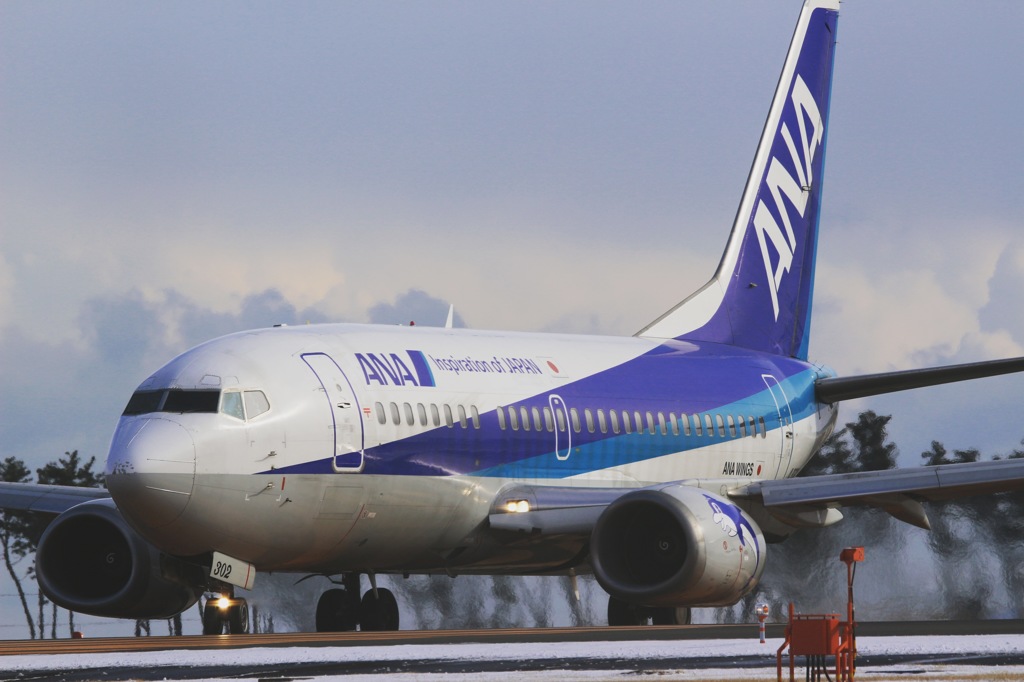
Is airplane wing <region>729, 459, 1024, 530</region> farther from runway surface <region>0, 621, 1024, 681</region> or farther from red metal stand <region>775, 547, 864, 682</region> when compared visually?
red metal stand <region>775, 547, 864, 682</region>

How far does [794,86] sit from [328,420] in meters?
13.3

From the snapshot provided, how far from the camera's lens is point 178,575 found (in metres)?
19.1

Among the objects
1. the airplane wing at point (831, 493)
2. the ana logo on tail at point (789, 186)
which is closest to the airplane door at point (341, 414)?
the airplane wing at point (831, 493)

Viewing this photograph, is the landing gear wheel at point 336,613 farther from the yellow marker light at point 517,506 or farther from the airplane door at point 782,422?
the airplane door at point 782,422

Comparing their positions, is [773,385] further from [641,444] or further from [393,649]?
[393,649]

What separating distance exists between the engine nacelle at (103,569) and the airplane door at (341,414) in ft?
7.18

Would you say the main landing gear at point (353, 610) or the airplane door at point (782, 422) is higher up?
the airplane door at point (782, 422)

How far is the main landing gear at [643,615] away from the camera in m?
23.4

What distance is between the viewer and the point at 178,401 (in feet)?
59.7

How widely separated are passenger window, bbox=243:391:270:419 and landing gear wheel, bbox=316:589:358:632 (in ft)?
15.6

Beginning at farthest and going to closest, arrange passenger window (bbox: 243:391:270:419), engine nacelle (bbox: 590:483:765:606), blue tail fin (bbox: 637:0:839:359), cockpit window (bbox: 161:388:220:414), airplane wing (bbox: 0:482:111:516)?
blue tail fin (bbox: 637:0:839:359) → airplane wing (bbox: 0:482:111:516) → engine nacelle (bbox: 590:483:765:606) → passenger window (bbox: 243:391:270:419) → cockpit window (bbox: 161:388:220:414)

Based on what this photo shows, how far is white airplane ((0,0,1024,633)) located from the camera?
18203mm

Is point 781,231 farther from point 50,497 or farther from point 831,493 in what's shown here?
point 50,497

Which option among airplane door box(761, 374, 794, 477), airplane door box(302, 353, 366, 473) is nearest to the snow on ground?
airplane door box(302, 353, 366, 473)
